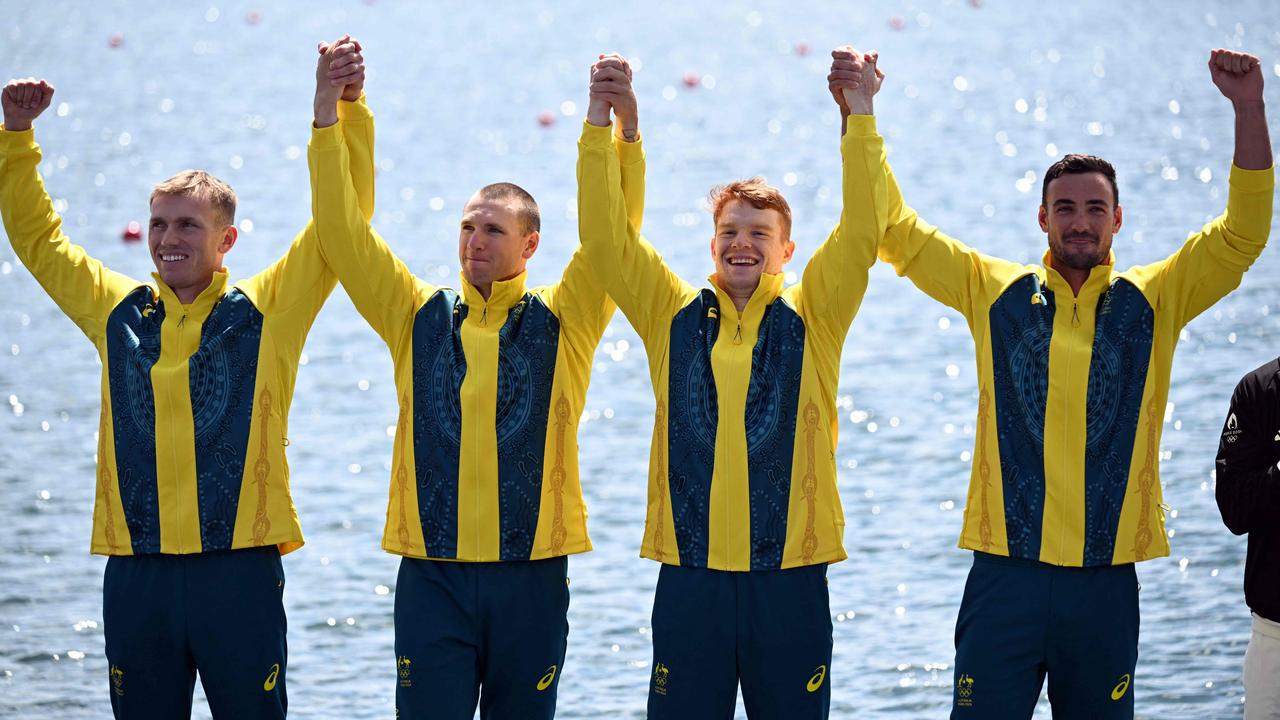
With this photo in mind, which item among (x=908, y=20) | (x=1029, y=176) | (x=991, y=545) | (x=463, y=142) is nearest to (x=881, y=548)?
(x=991, y=545)

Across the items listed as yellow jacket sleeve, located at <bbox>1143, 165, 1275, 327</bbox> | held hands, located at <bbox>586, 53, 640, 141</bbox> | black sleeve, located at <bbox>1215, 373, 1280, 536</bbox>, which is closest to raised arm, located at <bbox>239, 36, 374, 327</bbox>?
held hands, located at <bbox>586, 53, 640, 141</bbox>

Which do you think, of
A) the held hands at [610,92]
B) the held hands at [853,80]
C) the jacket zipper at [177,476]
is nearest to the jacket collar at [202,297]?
the jacket zipper at [177,476]

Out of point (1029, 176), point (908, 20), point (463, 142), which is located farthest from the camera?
point (908, 20)

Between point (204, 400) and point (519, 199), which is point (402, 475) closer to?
point (204, 400)

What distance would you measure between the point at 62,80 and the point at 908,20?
54.0 ft

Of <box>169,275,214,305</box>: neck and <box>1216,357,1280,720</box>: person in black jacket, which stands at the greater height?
<box>169,275,214,305</box>: neck

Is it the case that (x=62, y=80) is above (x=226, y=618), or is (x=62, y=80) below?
above

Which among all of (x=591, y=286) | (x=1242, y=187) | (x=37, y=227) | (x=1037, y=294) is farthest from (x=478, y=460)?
(x=1242, y=187)

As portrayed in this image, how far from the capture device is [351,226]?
5.50 meters

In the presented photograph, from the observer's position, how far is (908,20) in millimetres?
37031

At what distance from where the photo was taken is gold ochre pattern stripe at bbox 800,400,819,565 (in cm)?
536

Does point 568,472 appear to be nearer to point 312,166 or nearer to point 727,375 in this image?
point 727,375

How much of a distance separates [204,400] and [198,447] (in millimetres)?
143

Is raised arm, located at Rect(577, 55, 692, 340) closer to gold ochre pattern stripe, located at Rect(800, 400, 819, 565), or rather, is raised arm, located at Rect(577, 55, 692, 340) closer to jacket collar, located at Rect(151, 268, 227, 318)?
gold ochre pattern stripe, located at Rect(800, 400, 819, 565)
